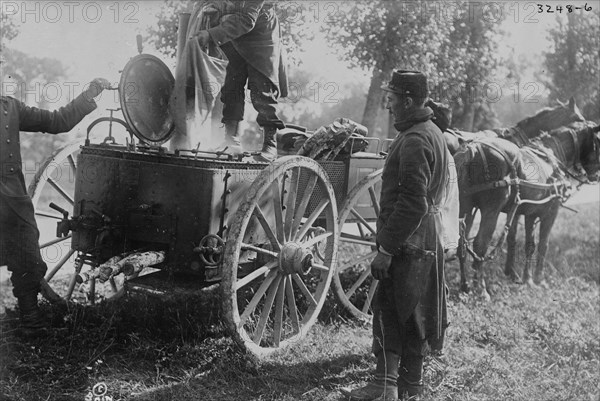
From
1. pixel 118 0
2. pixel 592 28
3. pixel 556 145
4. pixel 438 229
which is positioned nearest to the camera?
pixel 438 229

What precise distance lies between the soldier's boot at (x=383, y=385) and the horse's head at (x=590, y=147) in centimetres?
572

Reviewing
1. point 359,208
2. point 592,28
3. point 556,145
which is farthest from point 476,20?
point 359,208

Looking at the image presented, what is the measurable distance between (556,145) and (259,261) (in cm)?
527

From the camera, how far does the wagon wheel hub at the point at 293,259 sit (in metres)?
4.50

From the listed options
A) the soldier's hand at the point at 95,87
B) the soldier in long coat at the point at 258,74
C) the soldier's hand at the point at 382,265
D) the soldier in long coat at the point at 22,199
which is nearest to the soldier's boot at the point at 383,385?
the soldier's hand at the point at 382,265

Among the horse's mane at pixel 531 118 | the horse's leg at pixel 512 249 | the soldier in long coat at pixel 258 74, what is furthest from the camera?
the horse's mane at pixel 531 118

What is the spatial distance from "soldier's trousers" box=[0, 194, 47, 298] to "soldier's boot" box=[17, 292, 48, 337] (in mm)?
56

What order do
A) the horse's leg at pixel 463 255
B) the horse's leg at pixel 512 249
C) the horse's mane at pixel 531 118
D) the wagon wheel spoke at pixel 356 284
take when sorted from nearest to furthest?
the wagon wheel spoke at pixel 356 284 < the horse's leg at pixel 463 255 < the horse's leg at pixel 512 249 < the horse's mane at pixel 531 118

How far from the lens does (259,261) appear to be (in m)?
4.77

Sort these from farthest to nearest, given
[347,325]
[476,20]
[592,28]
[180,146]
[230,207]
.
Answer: [592,28], [476,20], [347,325], [180,146], [230,207]

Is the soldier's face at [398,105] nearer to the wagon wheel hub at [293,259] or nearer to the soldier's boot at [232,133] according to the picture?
the wagon wheel hub at [293,259]

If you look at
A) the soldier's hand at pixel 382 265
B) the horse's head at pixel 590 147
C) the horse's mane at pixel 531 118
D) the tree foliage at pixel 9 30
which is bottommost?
the soldier's hand at pixel 382 265

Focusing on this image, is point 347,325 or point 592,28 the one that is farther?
Result: point 592,28

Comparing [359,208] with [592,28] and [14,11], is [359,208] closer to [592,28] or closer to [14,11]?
[14,11]
